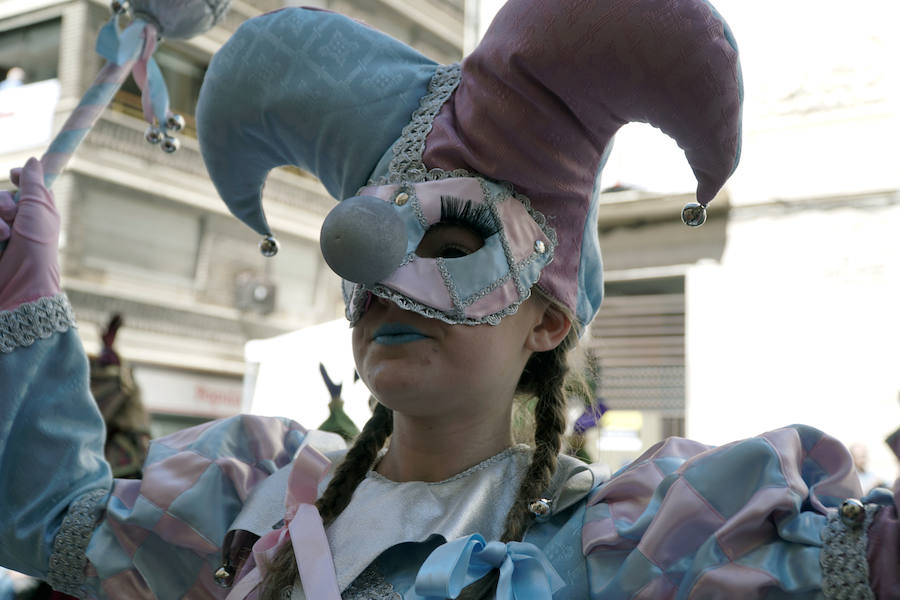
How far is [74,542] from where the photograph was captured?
1.39m

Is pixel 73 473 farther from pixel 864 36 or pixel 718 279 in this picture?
pixel 864 36

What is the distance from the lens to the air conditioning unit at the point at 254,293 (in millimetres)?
8234

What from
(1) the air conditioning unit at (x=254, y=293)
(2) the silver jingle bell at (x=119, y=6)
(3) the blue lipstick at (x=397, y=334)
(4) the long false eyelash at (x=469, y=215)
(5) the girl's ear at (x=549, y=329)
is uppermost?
(2) the silver jingle bell at (x=119, y=6)

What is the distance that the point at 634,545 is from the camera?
112 centimetres

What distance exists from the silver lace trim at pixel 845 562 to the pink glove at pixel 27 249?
3.42 ft

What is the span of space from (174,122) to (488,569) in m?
0.93

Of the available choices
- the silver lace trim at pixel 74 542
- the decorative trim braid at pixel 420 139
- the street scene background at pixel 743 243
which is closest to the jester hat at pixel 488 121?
the decorative trim braid at pixel 420 139

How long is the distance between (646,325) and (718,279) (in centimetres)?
57

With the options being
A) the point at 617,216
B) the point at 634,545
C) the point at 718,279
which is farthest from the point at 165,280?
the point at 634,545

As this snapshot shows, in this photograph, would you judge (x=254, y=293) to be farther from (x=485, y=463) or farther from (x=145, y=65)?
(x=485, y=463)

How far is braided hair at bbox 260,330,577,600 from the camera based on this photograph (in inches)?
47.4

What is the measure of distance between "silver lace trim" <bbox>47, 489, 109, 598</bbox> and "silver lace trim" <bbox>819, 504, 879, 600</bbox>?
0.96 metres

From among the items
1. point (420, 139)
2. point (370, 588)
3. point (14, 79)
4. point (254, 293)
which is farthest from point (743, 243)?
Answer: point (14, 79)

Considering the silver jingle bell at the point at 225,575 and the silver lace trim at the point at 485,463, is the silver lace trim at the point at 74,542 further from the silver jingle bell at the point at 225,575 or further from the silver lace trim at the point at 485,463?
the silver lace trim at the point at 485,463
